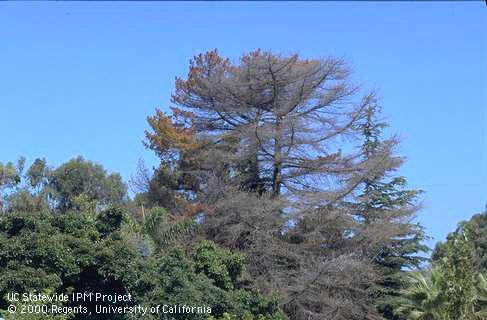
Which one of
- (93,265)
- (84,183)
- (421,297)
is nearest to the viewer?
(93,265)

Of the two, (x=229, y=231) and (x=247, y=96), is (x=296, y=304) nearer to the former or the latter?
(x=229, y=231)

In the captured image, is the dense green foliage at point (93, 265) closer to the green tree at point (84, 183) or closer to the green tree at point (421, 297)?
the green tree at point (421, 297)

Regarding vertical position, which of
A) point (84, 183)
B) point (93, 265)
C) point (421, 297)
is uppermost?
point (84, 183)

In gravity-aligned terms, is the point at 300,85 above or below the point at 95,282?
above

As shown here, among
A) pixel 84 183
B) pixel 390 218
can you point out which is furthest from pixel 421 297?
pixel 84 183

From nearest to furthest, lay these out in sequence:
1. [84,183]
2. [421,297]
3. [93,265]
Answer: [93,265] → [421,297] → [84,183]

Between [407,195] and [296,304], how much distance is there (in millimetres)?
9601

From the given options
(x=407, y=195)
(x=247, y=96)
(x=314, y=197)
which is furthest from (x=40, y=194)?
(x=407, y=195)

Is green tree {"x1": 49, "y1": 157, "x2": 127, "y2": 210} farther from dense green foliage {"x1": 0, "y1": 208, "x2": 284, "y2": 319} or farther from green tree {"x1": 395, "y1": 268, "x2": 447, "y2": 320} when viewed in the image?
dense green foliage {"x1": 0, "y1": 208, "x2": 284, "y2": 319}

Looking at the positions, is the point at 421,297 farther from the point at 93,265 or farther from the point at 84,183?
the point at 84,183

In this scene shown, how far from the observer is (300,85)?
3347 centimetres

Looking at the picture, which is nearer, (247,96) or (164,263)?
(164,263)

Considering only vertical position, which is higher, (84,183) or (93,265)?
(84,183)

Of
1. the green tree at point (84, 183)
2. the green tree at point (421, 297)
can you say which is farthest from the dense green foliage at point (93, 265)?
the green tree at point (84, 183)
